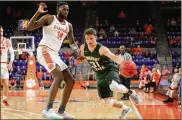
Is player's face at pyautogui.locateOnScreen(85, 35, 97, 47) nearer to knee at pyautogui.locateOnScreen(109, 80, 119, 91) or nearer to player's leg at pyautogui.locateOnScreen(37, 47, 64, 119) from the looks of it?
player's leg at pyautogui.locateOnScreen(37, 47, 64, 119)

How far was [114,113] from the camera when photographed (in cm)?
916

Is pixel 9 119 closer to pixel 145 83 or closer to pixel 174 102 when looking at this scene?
pixel 174 102

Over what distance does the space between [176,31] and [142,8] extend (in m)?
3.93

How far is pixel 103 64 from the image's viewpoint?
6.15m

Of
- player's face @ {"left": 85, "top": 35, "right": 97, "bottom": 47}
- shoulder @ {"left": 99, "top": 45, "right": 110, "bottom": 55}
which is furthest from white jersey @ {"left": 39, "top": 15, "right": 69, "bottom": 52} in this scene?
shoulder @ {"left": 99, "top": 45, "right": 110, "bottom": 55}

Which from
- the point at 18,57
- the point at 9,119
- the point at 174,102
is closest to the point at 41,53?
the point at 9,119

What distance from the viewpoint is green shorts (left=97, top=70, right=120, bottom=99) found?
623 centimetres

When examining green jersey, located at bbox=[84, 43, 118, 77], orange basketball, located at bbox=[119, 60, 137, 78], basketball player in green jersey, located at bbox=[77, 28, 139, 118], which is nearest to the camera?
orange basketball, located at bbox=[119, 60, 137, 78]

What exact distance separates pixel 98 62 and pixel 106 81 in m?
0.45

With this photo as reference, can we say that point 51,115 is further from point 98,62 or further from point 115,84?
point 115,84

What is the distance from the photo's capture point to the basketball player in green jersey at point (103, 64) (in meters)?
5.64

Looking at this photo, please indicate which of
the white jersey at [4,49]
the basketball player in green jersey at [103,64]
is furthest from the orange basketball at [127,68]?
the white jersey at [4,49]

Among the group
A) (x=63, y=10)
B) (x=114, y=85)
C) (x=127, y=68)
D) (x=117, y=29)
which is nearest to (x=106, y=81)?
(x=114, y=85)

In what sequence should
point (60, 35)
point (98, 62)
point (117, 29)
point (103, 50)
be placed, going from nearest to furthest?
point (60, 35)
point (103, 50)
point (98, 62)
point (117, 29)
